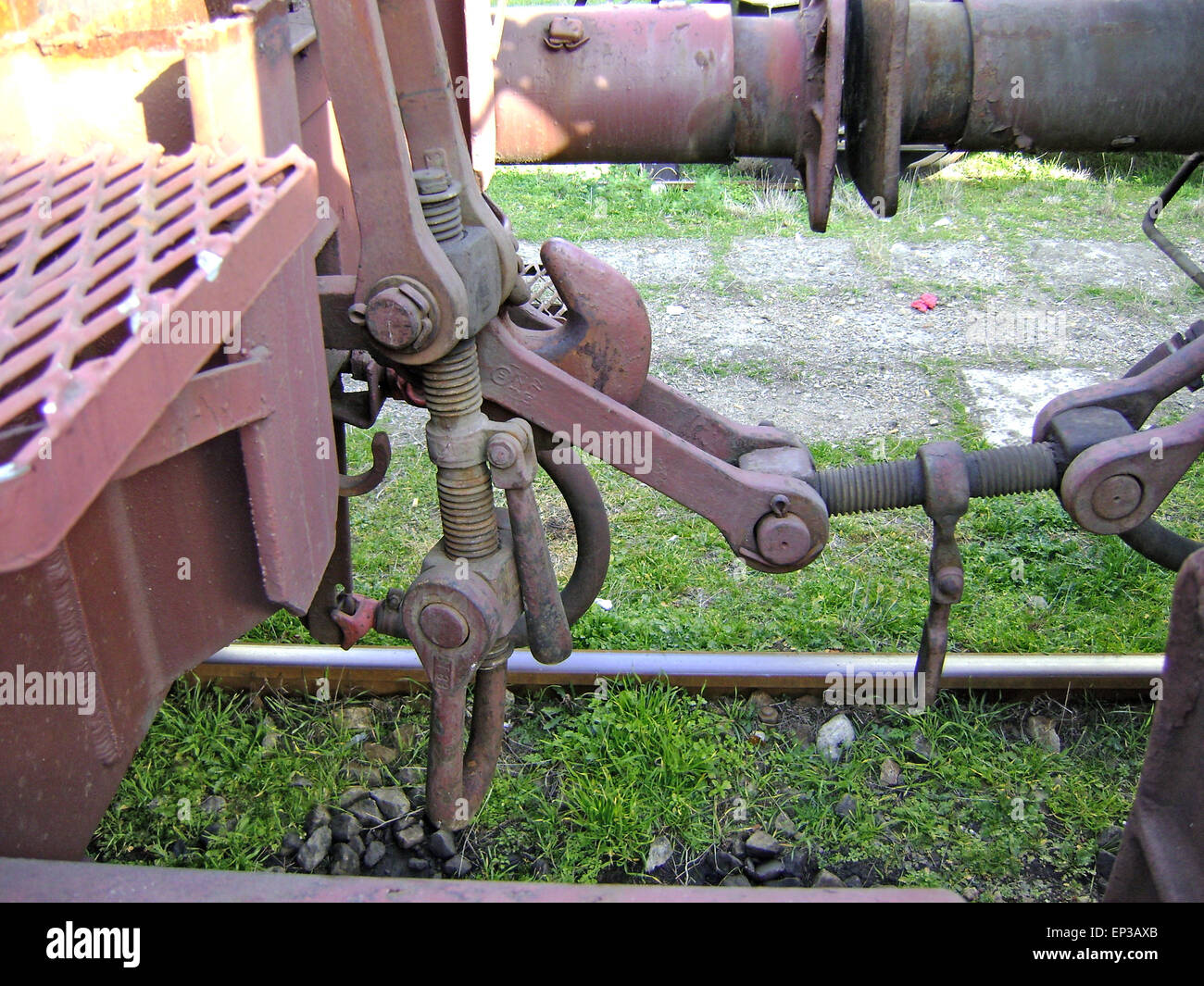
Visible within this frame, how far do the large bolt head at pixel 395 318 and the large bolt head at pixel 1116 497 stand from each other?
53.0 inches

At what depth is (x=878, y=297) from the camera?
18.3 feet

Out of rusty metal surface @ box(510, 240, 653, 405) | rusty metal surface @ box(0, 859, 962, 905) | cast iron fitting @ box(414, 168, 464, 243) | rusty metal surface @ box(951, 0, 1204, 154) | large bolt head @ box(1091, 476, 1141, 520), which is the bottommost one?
large bolt head @ box(1091, 476, 1141, 520)

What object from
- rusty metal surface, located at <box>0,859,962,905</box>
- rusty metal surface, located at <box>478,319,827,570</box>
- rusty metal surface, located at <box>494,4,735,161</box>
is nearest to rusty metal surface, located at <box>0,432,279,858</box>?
rusty metal surface, located at <box>0,859,962,905</box>

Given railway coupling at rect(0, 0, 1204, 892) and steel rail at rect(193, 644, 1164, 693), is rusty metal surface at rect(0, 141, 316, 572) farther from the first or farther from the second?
steel rail at rect(193, 644, 1164, 693)

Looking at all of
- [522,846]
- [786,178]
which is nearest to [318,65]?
[522,846]

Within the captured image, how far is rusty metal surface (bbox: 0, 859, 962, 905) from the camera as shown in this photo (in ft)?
4.10

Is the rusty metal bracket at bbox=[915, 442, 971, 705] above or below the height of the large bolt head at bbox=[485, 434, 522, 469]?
below

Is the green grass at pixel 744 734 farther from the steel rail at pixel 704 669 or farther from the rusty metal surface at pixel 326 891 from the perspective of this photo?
the rusty metal surface at pixel 326 891

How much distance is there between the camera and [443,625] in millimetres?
1921

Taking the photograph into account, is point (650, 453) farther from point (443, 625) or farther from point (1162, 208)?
point (1162, 208)

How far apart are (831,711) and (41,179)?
2.30 m

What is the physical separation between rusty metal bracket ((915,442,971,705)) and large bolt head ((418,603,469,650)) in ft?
3.16

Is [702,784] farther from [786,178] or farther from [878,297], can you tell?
[786,178]

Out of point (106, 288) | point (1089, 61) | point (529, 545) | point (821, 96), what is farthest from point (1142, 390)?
point (106, 288)
